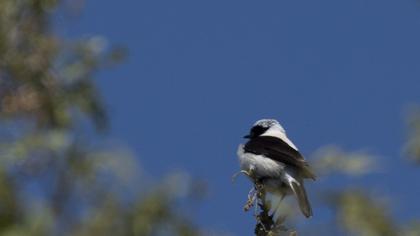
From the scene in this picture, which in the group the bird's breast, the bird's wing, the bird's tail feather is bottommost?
the bird's tail feather

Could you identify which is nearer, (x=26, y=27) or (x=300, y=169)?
(x=26, y=27)

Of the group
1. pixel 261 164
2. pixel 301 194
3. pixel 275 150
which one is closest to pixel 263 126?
pixel 275 150

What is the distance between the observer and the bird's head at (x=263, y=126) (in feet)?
28.9

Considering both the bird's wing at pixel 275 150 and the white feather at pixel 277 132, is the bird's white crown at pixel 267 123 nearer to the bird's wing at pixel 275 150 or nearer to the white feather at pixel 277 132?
the white feather at pixel 277 132

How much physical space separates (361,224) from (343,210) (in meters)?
0.08

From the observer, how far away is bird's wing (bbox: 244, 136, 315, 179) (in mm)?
7352

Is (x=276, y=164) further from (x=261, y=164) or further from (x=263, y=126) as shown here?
(x=263, y=126)

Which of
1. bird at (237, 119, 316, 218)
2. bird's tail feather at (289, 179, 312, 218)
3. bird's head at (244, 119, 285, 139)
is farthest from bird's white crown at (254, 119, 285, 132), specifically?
bird's tail feather at (289, 179, 312, 218)

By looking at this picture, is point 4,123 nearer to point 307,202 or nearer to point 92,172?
point 92,172

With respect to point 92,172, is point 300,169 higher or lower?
higher

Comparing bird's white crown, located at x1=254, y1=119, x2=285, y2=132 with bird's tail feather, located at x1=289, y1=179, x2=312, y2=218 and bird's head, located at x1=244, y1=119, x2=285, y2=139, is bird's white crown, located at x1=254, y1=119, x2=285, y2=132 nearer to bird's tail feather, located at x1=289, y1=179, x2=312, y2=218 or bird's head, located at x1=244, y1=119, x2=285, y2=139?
bird's head, located at x1=244, y1=119, x2=285, y2=139

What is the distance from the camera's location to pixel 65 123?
7.95ft

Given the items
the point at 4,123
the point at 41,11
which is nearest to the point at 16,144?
the point at 4,123

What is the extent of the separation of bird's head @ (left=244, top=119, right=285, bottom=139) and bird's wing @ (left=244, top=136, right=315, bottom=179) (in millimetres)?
633
